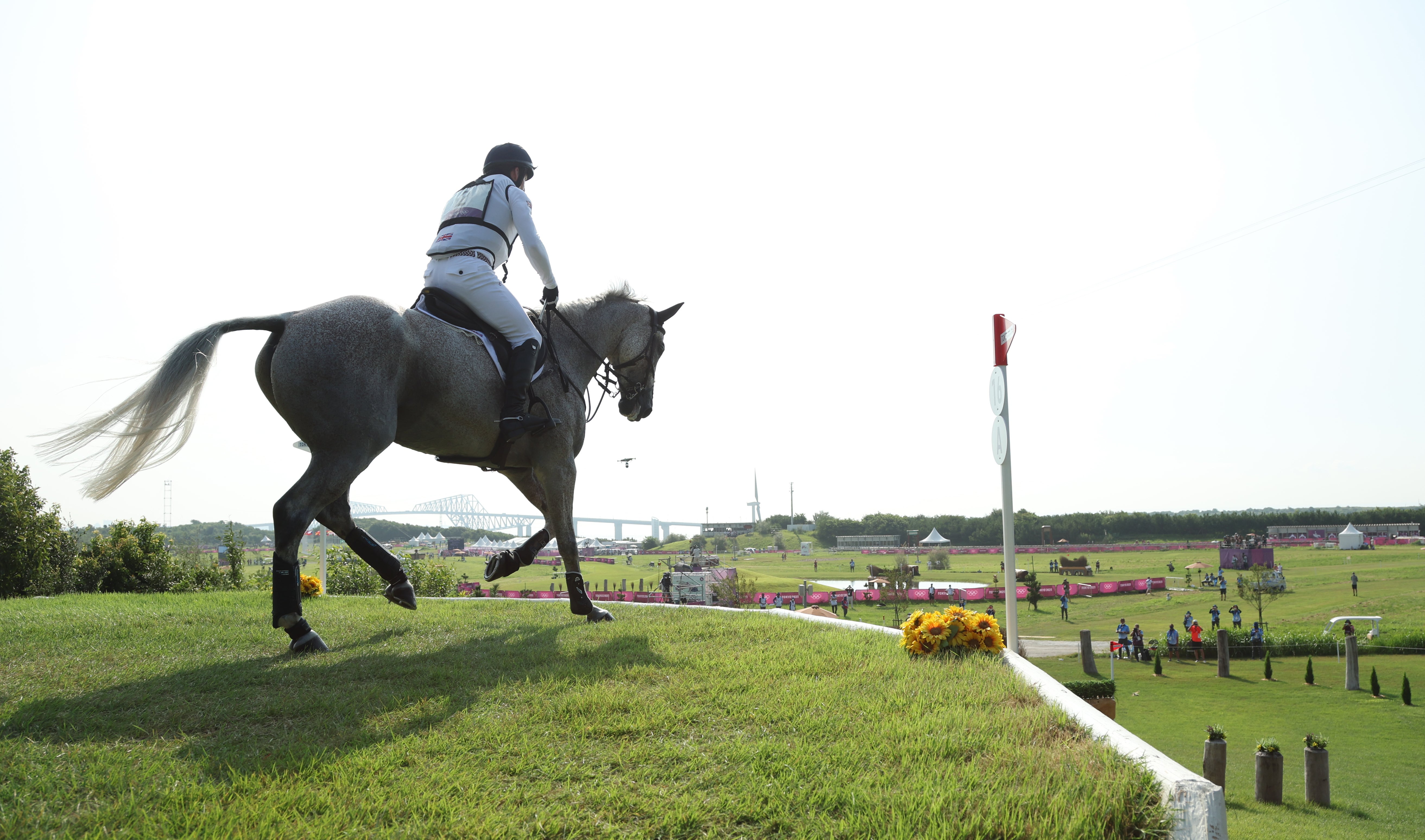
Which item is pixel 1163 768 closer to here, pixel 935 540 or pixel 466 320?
pixel 466 320

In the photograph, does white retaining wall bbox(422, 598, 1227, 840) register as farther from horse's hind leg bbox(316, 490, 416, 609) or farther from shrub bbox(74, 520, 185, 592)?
shrub bbox(74, 520, 185, 592)

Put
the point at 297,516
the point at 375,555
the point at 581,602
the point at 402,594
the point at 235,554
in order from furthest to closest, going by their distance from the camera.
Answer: the point at 235,554, the point at 581,602, the point at 402,594, the point at 375,555, the point at 297,516

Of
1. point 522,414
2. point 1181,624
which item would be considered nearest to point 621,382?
point 522,414

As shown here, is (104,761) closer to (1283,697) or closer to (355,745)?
(355,745)

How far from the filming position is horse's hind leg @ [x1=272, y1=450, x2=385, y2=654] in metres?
4.93

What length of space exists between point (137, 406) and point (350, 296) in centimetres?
153

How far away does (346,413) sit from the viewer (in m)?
5.10

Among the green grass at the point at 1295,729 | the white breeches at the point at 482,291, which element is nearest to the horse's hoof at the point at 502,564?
the white breeches at the point at 482,291

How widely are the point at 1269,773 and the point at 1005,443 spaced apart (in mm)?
13361

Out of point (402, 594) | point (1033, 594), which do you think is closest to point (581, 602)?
point (402, 594)

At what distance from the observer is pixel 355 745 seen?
3457 millimetres

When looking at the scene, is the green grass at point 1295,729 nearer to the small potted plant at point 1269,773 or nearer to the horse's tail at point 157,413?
the small potted plant at point 1269,773

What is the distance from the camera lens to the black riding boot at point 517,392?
627 cm

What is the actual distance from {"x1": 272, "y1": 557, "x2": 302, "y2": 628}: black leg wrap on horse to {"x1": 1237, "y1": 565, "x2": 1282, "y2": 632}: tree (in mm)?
37572
